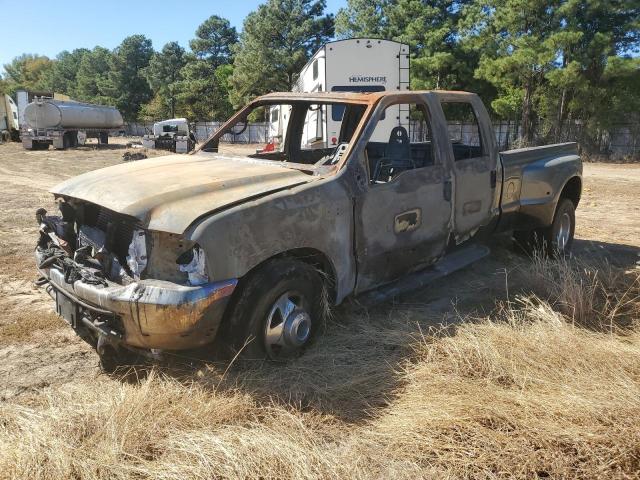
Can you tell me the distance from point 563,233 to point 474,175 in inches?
83.2

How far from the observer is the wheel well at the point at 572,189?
6.41m

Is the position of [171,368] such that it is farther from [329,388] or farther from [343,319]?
[343,319]

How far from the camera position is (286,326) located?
3.56 meters

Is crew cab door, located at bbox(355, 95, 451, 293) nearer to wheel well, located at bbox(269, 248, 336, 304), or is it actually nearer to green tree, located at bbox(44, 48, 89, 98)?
wheel well, located at bbox(269, 248, 336, 304)

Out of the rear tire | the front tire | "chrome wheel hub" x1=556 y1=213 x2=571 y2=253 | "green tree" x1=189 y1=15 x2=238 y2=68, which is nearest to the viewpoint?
the front tire

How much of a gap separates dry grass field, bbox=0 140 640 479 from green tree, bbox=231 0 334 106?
132 ft

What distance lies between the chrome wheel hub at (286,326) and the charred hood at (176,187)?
0.72 metres

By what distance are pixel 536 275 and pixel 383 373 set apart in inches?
89.8

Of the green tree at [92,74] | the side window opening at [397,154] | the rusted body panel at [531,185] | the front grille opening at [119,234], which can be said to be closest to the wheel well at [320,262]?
the side window opening at [397,154]

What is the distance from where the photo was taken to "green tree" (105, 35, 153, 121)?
6888cm

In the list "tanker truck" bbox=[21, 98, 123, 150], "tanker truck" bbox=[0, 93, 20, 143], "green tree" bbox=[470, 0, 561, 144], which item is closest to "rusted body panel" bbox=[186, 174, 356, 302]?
"green tree" bbox=[470, 0, 561, 144]

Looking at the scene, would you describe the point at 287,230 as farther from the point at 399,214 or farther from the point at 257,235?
the point at 399,214

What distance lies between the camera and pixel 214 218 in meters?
3.12

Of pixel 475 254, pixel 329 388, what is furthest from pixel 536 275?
pixel 329 388
